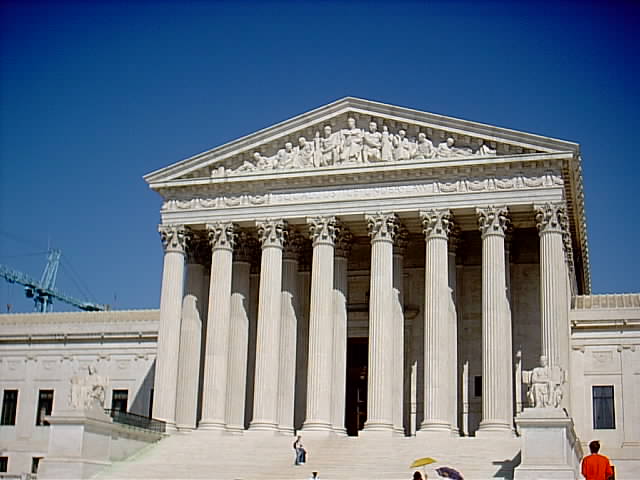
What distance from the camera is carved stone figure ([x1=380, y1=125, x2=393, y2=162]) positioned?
165 feet

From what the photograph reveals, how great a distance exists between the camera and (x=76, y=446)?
4225 cm

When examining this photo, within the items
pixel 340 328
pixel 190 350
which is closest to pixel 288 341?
pixel 340 328

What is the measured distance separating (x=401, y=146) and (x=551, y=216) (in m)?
8.44

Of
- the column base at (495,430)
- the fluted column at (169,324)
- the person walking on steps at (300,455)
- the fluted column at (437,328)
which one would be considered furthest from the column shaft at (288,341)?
the column base at (495,430)

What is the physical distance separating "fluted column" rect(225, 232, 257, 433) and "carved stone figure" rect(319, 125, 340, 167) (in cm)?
645

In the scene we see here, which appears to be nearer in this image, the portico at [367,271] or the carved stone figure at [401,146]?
the portico at [367,271]

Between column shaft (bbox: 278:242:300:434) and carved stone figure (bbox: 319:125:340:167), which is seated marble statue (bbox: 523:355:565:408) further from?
carved stone figure (bbox: 319:125:340:167)

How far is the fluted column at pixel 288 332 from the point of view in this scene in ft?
170

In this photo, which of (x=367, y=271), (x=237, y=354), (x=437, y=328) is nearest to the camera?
(x=437, y=328)

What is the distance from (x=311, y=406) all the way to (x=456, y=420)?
24.2ft

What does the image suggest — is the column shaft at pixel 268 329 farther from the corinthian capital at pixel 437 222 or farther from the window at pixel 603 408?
the window at pixel 603 408

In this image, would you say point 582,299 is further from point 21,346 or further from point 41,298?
point 41,298

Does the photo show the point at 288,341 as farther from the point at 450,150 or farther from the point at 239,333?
the point at 450,150

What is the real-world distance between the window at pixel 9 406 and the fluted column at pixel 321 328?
24.9m
